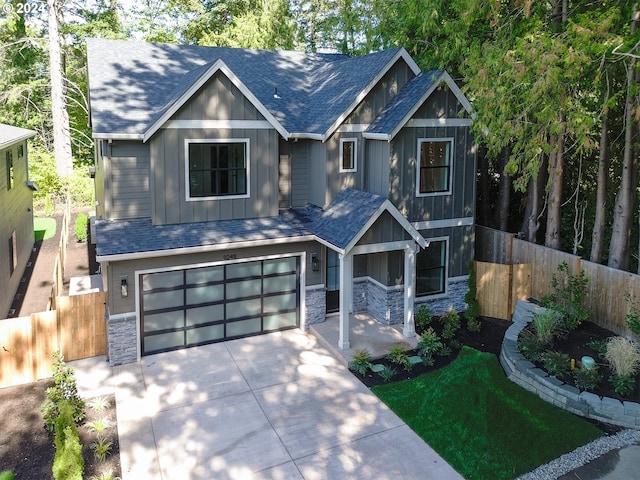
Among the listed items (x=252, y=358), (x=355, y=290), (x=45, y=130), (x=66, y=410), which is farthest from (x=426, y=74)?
(x=45, y=130)

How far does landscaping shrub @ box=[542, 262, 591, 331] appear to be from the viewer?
41.0ft

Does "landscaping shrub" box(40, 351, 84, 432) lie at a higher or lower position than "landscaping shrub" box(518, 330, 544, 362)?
lower

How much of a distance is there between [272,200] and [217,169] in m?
1.74

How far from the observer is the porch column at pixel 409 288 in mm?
13305

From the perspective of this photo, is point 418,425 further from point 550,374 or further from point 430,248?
point 430,248

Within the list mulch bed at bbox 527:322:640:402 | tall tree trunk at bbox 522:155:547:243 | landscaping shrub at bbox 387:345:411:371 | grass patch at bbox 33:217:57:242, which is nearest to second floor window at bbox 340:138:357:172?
landscaping shrub at bbox 387:345:411:371

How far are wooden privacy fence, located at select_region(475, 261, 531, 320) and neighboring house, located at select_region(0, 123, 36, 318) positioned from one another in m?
13.0

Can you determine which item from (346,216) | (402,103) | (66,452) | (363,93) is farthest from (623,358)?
(66,452)

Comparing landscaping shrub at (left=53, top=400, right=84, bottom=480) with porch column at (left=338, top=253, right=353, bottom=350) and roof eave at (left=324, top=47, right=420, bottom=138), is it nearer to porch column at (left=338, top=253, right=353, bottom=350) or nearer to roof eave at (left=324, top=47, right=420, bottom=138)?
porch column at (left=338, top=253, right=353, bottom=350)

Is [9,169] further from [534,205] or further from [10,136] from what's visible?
[534,205]

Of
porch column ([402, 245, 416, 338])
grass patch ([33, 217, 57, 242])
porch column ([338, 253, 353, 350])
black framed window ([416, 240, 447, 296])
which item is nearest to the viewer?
porch column ([338, 253, 353, 350])

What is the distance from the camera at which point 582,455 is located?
884cm

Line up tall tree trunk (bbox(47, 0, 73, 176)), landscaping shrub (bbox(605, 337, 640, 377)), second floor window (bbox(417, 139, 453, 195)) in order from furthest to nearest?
tall tree trunk (bbox(47, 0, 73, 176))
second floor window (bbox(417, 139, 453, 195))
landscaping shrub (bbox(605, 337, 640, 377))

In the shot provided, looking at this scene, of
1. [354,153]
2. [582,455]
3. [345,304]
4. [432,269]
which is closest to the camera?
[582,455]
